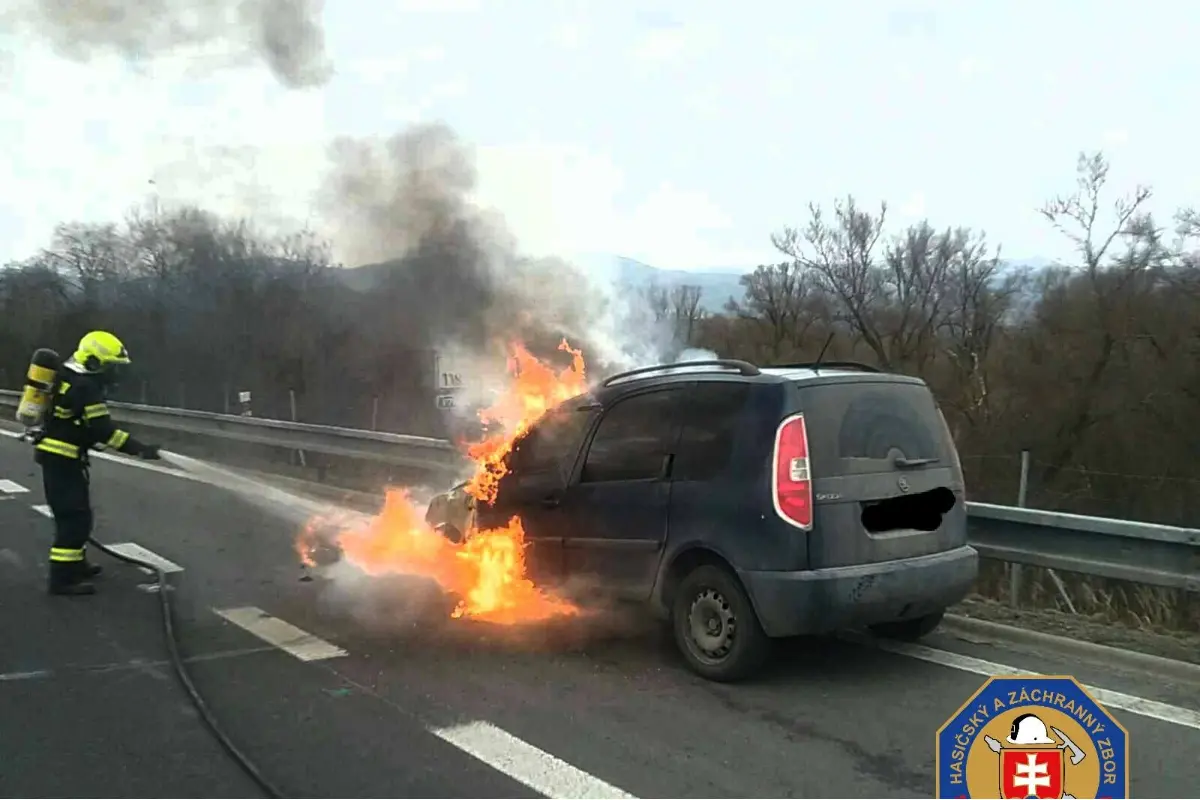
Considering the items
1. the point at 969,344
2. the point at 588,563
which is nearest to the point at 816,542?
the point at 588,563

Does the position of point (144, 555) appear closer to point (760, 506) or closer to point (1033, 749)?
point (760, 506)

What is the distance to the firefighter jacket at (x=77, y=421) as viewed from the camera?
23.6ft

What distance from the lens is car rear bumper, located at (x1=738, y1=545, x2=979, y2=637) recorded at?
4844 millimetres

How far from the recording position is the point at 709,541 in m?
5.18

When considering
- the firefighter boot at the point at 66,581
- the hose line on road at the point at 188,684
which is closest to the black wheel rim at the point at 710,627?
the hose line on road at the point at 188,684

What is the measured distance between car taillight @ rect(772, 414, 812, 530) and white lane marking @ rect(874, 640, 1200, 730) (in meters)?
1.30

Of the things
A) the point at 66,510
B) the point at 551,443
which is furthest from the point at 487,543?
the point at 66,510

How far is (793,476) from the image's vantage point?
493 cm

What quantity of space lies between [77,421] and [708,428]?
467 cm

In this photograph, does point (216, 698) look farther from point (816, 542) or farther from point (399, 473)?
point (399, 473)

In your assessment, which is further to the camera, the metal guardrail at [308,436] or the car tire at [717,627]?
the metal guardrail at [308,436]

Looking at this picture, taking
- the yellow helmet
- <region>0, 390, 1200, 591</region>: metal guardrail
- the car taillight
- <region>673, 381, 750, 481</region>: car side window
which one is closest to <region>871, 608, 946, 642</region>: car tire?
<region>0, 390, 1200, 591</region>: metal guardrail

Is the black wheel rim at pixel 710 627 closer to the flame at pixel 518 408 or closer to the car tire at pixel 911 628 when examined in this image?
the car tire at pixel 911 628

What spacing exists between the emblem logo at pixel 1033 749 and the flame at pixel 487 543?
9.04 ft
